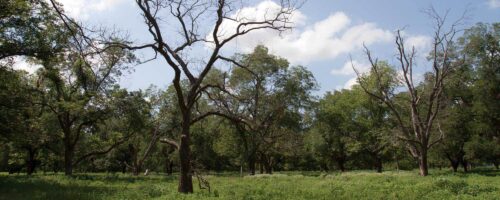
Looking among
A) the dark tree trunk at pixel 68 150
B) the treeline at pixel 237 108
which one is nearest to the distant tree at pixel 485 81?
the treeline at pixel 237 108

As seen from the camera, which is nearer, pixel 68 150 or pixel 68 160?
pixel 68 160

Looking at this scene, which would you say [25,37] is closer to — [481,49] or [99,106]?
[99,106]

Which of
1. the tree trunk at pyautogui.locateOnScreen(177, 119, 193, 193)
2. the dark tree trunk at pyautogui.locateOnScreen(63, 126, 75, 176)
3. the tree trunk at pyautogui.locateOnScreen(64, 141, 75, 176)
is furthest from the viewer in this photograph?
the tree trunk at pyautogui.locateOnScreen(64, 141, 75, 176)

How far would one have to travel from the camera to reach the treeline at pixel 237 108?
79.4ft

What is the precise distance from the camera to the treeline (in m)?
24.2

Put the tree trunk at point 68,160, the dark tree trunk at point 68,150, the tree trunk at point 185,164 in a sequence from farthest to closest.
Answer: the tree trunk at point 68,160
the dark tree trunk at point 68,150
the tree trunk at point 185,164

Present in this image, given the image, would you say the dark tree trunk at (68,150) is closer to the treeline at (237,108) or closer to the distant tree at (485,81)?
the treeline at (237,108)

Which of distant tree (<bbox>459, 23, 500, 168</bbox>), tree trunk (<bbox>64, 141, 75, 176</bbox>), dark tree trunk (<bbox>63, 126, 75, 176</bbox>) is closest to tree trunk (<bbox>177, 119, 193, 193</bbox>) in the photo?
dark tree trunk (<bbox>63, 126, 75, 176</bbox>)

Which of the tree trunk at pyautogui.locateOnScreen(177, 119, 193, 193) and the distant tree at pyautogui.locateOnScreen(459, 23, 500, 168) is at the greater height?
the distant tree at pyautogui.locateOnScreen(459, 23, 500, 168)

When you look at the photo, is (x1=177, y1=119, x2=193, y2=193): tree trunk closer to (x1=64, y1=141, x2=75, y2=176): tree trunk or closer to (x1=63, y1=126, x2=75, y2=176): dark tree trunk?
(x1=63, y1=126, x2=75, y2=176): dark tree trunk

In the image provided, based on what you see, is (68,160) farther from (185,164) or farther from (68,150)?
(185,164)

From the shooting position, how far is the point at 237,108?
41.5m

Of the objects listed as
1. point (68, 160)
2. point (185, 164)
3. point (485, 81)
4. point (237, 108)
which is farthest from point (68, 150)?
point (485, 81)

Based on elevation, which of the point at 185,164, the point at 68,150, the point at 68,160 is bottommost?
the point at 185,164
